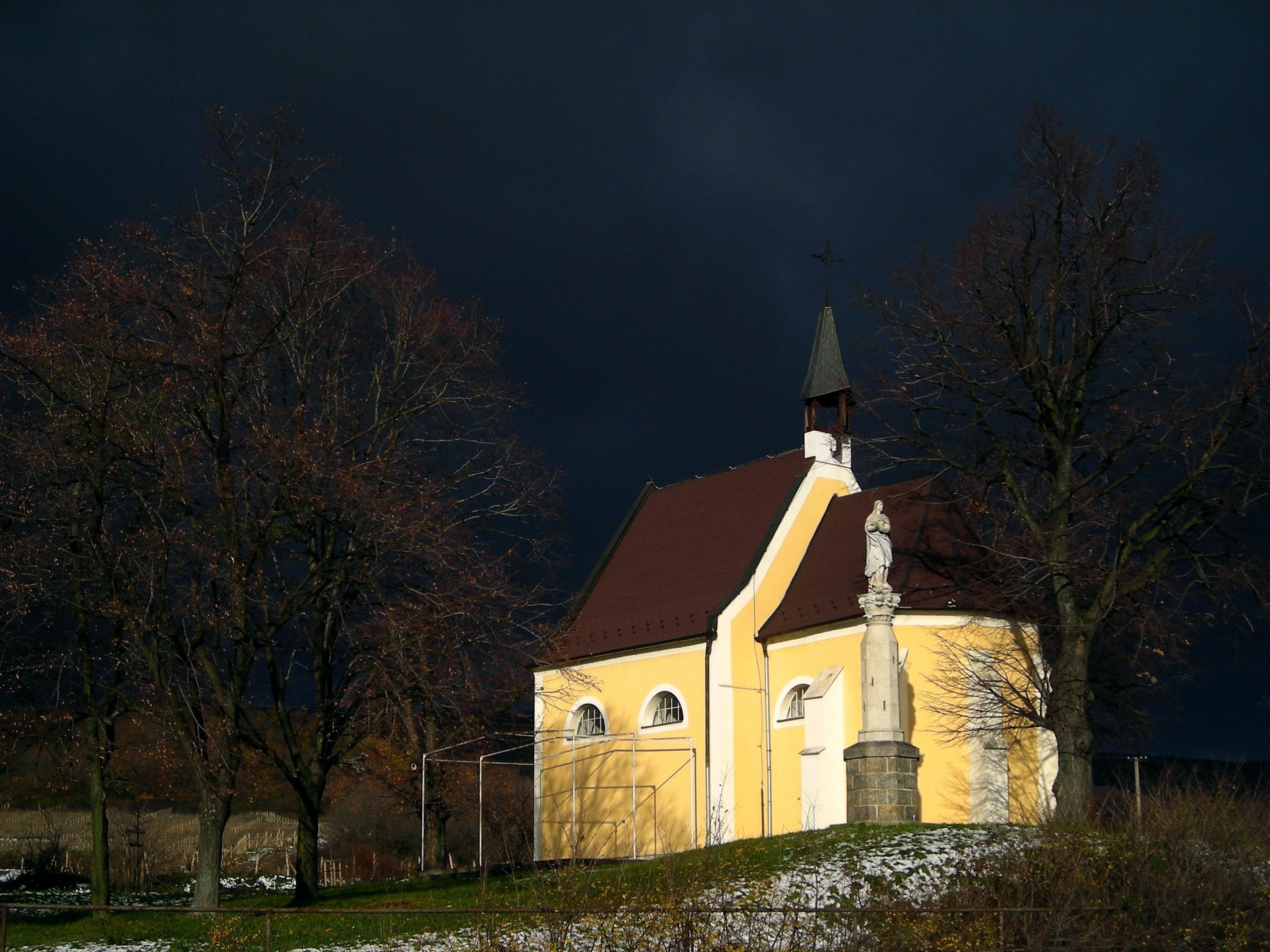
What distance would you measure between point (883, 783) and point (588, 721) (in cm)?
1110

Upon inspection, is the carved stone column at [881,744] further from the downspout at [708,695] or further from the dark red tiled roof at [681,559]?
the dark red tiled roof at [681,559]

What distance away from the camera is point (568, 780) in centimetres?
3050

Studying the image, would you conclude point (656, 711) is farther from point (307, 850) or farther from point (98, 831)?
point (98, 831)

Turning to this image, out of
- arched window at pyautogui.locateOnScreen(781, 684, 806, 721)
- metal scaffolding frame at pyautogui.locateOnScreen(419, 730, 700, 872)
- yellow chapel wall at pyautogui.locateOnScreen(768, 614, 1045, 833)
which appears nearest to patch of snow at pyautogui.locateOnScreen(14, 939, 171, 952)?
metal scaffolding frame at pyautogui.locateOnScreen(419, 730, 700, 872)

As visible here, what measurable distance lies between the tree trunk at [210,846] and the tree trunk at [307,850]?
1946 millimetres

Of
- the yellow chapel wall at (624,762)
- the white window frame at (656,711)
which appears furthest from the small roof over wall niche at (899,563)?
the yellow chapel wall at (624,762)

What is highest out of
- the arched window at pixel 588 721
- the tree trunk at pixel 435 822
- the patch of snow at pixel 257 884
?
the arched window at pixel 588 721

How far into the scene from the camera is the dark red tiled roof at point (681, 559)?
28906mm

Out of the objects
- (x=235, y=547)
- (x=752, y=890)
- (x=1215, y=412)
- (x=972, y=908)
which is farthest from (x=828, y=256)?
(x=972, y=908)

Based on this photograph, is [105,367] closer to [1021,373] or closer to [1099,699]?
[1021,373]

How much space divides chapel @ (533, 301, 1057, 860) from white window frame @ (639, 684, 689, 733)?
0.14 ft

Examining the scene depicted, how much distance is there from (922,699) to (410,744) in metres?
9.15

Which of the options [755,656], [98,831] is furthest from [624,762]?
[98,831]

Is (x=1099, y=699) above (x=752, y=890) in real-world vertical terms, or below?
above
